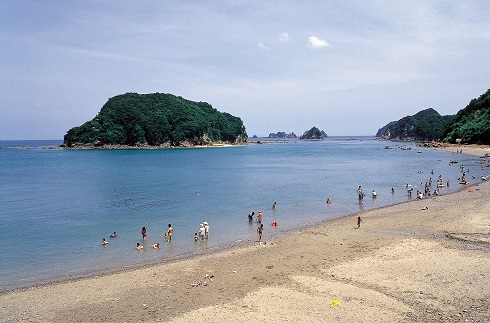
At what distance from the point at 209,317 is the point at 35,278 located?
1015 cm

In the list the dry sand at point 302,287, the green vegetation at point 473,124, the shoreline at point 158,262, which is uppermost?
the green vegetation at point 473,124

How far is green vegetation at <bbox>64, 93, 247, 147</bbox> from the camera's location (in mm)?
152000

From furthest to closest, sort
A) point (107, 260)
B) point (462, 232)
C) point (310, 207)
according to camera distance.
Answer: point (310, 207)
point (462, 232)
point (107, 260)

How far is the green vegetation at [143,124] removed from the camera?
152000 mm

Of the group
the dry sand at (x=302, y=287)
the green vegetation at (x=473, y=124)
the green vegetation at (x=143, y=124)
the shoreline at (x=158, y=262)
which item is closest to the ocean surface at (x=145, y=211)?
the shoreline at (x=158, y=262)

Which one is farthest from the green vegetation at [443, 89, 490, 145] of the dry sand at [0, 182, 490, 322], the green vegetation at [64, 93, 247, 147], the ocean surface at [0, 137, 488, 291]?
the green vegetation at [64, 93, 247, 147]

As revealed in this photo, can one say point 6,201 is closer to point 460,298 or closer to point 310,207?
point 310,207

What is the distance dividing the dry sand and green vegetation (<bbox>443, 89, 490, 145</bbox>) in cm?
10505

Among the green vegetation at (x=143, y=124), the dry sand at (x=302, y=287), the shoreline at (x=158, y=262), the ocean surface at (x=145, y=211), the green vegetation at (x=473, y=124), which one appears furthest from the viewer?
the green vegetation at (x=143, y=124)

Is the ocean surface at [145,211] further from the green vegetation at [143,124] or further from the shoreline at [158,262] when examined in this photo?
the green vegetation at [143,124]

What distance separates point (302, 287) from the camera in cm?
1423

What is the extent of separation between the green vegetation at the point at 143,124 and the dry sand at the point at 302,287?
14318 cm

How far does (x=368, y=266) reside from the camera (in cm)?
1622

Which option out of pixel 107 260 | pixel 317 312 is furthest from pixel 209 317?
pixel 107 260
